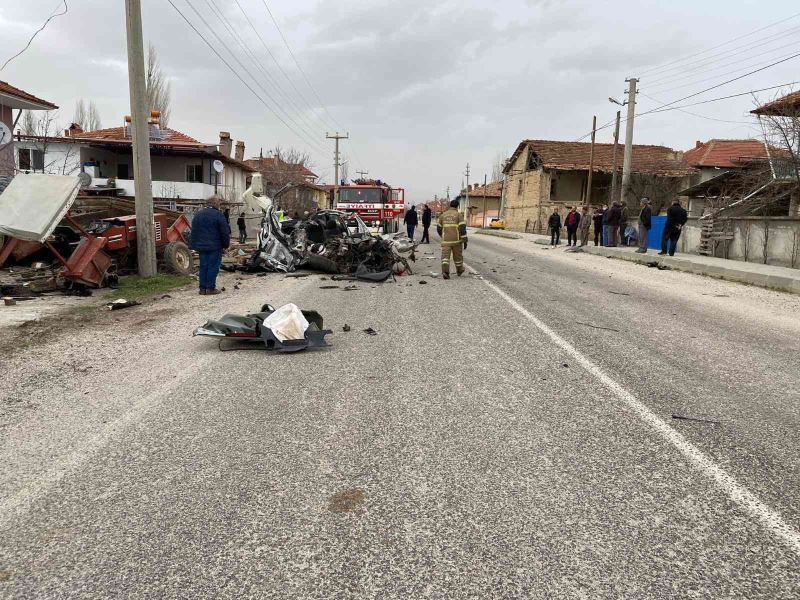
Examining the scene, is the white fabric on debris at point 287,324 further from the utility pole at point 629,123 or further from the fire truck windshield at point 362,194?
the utility pole at point 629,123

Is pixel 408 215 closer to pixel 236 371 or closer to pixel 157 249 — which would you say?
pixel 157 249

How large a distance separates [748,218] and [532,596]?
1916 cm

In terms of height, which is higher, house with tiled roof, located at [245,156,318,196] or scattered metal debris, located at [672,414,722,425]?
house with tiled roof, located at [245,156,318,196]

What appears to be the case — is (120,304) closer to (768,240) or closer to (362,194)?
(768,240)

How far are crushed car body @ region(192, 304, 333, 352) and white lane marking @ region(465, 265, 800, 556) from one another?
274 centimetres

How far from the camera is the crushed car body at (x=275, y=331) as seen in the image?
235 inches

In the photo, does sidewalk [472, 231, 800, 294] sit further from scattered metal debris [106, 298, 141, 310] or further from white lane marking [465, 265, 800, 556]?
scattered metal debris [106, 298, 141, 310]

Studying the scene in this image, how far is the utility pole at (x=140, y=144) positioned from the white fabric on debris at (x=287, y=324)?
21.0 feet

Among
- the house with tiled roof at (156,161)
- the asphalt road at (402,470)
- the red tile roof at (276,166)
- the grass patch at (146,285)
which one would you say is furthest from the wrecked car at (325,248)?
the red tile roof at (276,166)

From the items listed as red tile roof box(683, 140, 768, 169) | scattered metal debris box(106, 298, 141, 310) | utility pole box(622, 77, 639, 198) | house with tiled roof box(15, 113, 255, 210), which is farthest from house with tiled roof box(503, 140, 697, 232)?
scattered metal debris box(106, 298, 141, 310)

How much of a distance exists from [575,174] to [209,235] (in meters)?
39.2

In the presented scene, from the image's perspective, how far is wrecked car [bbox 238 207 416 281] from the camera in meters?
13.5

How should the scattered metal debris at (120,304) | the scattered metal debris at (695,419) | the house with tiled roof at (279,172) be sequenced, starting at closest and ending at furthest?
the scattered metal debris at (695,419)
the scattered metal debris at (120,304)
the house with tiled roof at (279,172)

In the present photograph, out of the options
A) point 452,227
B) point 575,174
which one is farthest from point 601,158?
point 452,227
